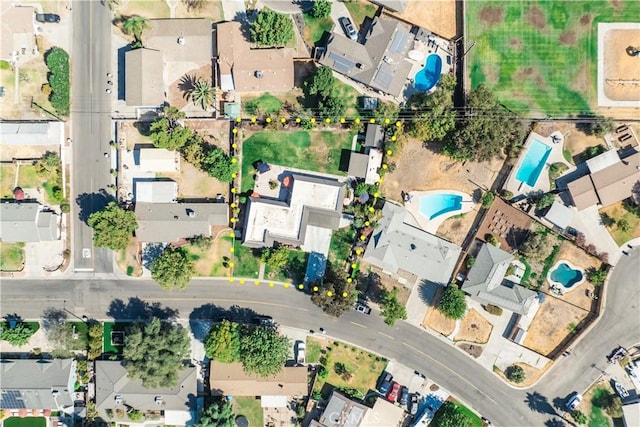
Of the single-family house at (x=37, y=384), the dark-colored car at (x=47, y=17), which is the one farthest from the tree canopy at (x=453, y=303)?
the dark-colored car at (x=47, y=17)

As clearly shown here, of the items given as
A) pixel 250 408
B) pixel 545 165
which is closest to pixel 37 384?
pixel 250 408

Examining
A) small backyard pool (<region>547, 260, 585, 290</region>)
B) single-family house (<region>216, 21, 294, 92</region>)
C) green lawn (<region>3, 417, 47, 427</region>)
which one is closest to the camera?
single-family house (<region>216, 21, 294, 92</region>)

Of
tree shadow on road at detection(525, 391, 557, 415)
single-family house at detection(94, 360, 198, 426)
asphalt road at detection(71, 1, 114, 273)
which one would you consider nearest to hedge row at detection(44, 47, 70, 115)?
asphalt road at detection(71, 1, 114, 273)

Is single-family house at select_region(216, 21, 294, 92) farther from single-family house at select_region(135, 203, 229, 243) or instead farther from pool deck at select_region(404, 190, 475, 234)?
pool deck at select_region(404, 190, 475, 234)

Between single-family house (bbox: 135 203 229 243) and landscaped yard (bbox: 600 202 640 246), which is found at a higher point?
landscaped yard (bbox: 600 202 640 246)

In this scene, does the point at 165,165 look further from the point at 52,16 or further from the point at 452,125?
the point at 452,125

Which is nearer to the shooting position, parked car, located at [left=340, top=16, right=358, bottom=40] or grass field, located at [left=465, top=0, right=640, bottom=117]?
parked car, located at [left=340, top=16, right=358, bottom=40]

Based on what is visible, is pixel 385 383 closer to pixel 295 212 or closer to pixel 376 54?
pixel 295 212
